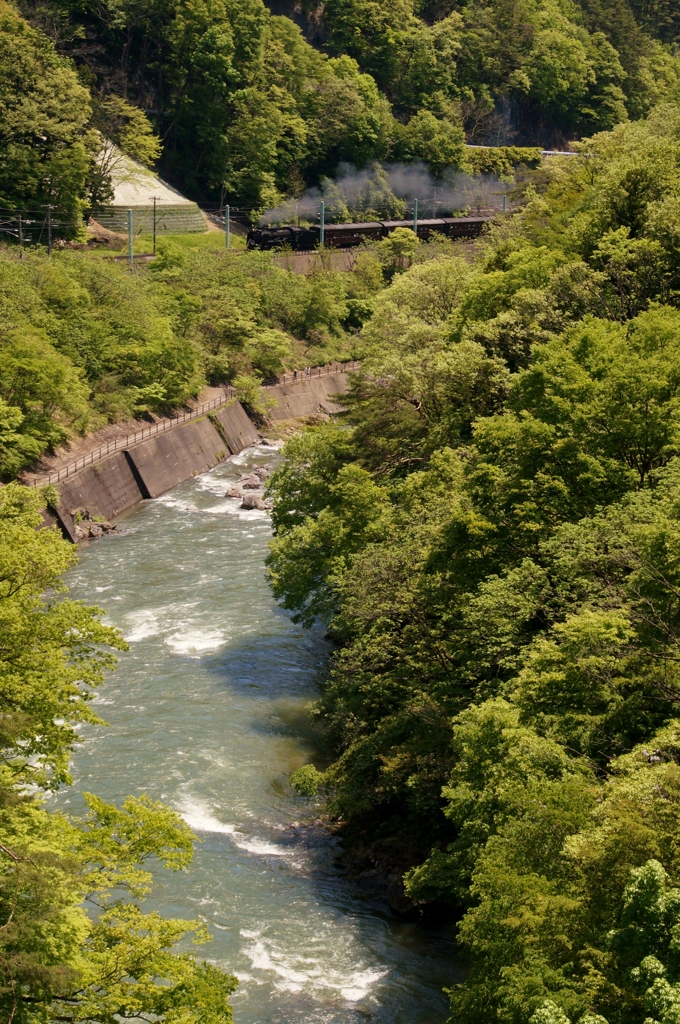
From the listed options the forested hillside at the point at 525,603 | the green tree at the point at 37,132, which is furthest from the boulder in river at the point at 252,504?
the green tree at the point at 37,132

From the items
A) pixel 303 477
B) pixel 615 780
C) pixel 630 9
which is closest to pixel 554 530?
pixel 615 780

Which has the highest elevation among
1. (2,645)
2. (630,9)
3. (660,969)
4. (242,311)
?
(630,9)

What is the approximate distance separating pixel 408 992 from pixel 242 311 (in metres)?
51.6

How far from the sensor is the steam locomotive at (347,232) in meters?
82.6

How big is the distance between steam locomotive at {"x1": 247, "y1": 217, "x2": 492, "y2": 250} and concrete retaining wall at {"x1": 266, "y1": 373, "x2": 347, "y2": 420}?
16.1 m

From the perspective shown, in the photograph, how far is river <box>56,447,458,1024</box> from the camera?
64.7 feet

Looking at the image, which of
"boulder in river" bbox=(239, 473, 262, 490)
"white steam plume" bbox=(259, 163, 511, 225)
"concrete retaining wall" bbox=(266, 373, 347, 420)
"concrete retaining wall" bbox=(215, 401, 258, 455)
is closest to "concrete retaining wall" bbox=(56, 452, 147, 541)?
"boulder in river" bbox=(239, 473, 262, 490)

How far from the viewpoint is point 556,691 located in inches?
701

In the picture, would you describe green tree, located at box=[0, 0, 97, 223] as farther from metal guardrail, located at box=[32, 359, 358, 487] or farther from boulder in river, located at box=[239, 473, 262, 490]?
boulder in river, located at box=[239, 473, 262, 490]

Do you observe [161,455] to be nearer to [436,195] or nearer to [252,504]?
[252,504]

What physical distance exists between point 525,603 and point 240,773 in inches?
357

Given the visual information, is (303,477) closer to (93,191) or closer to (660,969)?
(660,969)

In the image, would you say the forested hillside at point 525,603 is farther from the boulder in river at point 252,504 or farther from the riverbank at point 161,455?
the boulder in river at point 252,504

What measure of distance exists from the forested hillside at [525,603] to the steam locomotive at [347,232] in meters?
42.4
